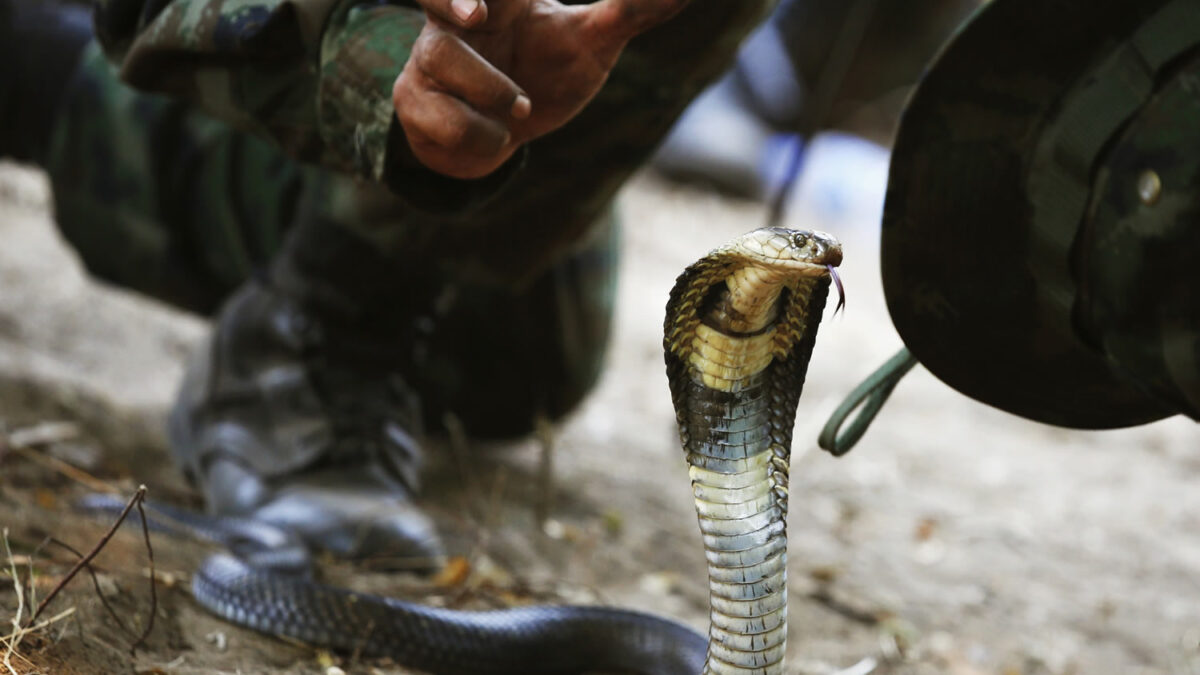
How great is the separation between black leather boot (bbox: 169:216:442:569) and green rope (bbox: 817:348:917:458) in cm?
106

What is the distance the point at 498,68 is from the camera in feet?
4.75

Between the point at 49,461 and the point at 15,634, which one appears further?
the point at 49,461

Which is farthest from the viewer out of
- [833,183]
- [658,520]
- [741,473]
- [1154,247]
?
[833,183]

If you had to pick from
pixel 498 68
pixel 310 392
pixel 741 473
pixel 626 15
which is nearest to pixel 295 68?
pixel 498 68

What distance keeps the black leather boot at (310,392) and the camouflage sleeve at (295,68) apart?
0.53 metres

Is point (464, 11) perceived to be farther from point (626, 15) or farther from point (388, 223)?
point (388, 223)

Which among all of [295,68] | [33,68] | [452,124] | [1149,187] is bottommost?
[33,68]

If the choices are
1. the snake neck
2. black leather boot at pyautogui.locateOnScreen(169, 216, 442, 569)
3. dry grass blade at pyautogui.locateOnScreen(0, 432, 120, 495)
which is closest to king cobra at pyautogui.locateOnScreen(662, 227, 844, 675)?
the snake neck

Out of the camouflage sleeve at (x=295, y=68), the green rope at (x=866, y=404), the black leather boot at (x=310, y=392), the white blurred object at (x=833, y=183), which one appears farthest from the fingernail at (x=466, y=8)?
the white blurred object at (x=833, y=183)

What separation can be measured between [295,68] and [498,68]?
1.62 ft

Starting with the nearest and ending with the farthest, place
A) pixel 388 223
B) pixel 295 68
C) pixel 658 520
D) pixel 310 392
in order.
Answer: pixel 295 68 → pixel 388 223 → pixel 310 392 → pixel 658 520

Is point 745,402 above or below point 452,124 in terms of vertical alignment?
below

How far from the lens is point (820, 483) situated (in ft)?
11.7

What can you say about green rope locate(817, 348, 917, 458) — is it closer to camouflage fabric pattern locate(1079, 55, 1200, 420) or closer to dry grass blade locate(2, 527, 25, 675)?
camouflage fabric pattern locate(1079, 55, 1200, 420)
